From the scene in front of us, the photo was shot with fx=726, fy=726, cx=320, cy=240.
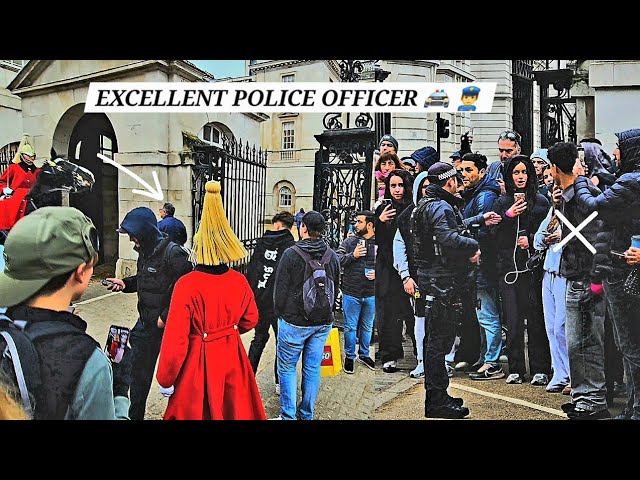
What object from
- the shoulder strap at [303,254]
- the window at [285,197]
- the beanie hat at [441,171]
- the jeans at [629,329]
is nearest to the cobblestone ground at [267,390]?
the shoulder strap at [303,254]

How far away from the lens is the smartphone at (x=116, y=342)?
475cm

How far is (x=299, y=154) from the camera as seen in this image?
16.6 ft

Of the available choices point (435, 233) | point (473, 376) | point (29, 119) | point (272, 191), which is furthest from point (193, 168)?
point (473, 376)

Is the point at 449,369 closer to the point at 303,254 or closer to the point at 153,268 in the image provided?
the point at 303,254

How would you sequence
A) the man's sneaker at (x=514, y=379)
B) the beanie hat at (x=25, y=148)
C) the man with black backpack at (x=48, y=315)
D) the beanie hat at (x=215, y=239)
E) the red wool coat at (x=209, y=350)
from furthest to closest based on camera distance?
the beanie hat at (x=25, y=148)
the man's sneaker at (x=514, y=379)
the beanie hat at (x=215, y=239)
the red wool coat at (x=209, y=350)
the man with black backpack at (x=48, y=315)

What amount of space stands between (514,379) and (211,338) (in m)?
2.05

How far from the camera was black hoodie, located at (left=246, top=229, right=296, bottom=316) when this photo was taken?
4.68 metres

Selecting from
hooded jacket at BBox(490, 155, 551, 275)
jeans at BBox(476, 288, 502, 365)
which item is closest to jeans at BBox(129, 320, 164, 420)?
jeans at BBox(476, 288, 502, 365)

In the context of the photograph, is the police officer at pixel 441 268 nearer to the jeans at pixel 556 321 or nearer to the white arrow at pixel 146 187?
the jeans at pixel 556 321

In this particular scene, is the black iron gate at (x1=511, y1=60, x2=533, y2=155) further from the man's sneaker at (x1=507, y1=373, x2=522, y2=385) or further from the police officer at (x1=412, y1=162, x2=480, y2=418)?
the man's sneaker at (x1=507, y1=373, x2=522, y2=385)

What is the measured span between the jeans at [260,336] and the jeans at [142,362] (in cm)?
61

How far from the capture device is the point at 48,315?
3.88 meters

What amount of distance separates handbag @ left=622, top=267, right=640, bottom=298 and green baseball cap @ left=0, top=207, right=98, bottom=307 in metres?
3.29

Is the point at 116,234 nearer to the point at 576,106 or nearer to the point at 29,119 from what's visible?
the point at 29,119
